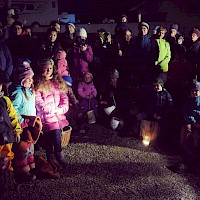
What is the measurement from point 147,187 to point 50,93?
2284 mm

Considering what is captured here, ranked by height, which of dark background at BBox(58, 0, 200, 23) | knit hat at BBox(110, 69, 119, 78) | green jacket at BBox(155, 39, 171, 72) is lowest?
knit hat at BBox(110, 69, 119, 78)

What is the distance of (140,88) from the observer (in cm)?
897

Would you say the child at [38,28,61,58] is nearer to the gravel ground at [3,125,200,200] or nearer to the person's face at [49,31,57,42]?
the person's face at [49,31,57,42]

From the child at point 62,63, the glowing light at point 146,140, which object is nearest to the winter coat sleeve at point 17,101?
the child at point 62,63

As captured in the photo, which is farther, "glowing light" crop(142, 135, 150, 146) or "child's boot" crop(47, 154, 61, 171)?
"glowing light" crop(142, 135, 150, 146)

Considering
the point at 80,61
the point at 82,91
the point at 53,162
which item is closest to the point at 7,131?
the point at 53,162

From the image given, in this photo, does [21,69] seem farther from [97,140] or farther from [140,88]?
[140,88]

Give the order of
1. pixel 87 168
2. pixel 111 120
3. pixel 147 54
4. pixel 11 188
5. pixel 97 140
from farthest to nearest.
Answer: pixel 147 54, pixel 111 120, pixel 97 140, pixel 87 168, pixel 11 188

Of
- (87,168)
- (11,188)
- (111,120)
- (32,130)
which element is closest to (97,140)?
(111,120)

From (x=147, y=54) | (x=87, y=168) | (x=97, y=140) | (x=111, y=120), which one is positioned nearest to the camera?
(x=87, y=168)

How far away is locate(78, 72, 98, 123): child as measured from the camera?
8.52m

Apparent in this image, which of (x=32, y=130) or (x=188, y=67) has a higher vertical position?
Answer: (x=188, y=67)

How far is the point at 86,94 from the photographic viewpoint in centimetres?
853

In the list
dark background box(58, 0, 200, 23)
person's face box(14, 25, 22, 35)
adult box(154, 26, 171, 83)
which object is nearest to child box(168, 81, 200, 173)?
adult box(154, 26, 171, 83)
